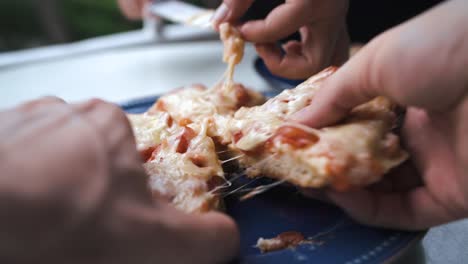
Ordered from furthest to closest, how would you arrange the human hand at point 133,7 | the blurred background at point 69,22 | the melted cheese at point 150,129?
the blurred background at point 69,22, the human hand at point 133,7, the melted cheese at point 150,129

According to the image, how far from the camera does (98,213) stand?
1.63 feet

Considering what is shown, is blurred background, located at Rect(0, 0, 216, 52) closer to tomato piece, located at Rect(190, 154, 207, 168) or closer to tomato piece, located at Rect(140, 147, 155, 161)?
tomato piece, located at Rect(140, 147, 155, 161)

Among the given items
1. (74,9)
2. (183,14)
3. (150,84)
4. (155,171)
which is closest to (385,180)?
(155,171)

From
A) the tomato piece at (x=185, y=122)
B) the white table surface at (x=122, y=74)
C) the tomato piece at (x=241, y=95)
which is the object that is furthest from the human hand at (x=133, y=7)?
the tomato piece at (x=185, y=122)

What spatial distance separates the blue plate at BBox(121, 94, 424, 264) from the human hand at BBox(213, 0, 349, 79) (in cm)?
43

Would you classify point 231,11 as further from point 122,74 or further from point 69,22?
point 69,22

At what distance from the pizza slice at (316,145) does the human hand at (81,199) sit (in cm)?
18

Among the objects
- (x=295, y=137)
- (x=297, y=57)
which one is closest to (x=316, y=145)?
(x=295, y=137)

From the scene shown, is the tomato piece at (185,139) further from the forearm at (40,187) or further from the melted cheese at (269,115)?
the forearm at (40,187)

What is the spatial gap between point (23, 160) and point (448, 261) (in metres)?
0.70

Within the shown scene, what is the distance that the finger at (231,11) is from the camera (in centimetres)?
111

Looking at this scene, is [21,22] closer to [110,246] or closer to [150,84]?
[150,84]

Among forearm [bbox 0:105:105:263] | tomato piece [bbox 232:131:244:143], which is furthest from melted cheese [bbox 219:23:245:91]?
forearm [bbox 0:105:105:263]

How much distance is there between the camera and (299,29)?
122cm
